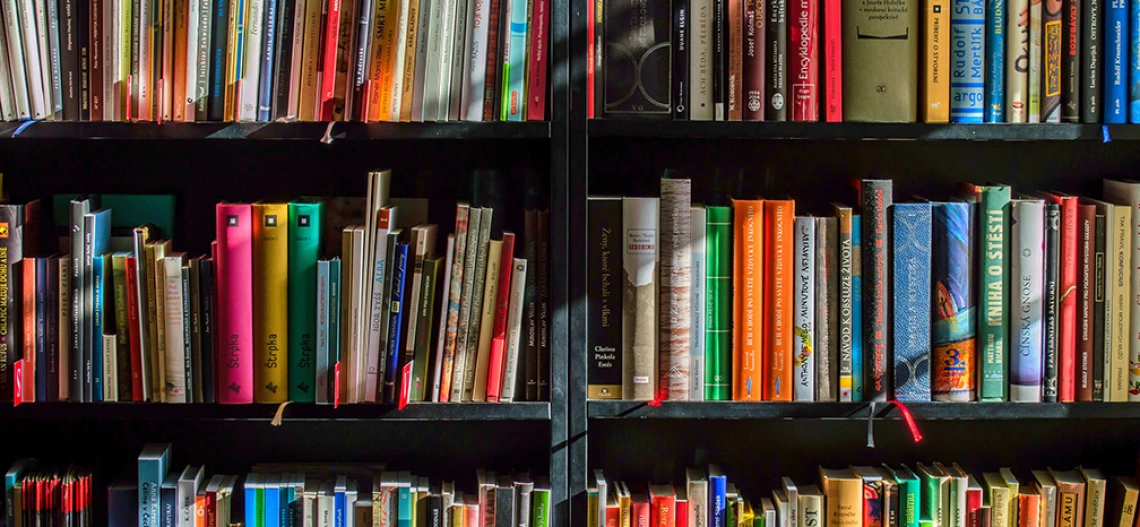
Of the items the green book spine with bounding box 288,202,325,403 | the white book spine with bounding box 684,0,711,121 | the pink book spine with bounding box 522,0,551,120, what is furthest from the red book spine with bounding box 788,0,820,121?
the green book spine with bounding box 288,202,325,403

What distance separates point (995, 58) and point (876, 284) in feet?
1.21

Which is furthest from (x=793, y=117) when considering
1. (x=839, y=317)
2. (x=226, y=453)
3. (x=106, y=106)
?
(x=226, y=453)

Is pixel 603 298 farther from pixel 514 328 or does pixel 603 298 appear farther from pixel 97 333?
pixel 97 333

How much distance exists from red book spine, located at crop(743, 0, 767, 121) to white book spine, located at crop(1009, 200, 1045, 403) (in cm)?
41

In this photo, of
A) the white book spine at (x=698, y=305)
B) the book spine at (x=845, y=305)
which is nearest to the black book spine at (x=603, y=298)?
the white book spine at (x=698, y=305)

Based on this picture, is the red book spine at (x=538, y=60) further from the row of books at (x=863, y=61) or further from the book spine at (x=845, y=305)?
the book spine at (x=845, y=305)

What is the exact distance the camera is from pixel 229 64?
1592mm

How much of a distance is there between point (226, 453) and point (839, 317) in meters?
1.08

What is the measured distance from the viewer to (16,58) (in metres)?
1.58

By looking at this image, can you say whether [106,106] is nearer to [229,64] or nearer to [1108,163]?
[229,64]

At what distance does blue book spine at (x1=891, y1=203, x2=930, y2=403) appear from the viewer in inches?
63.9

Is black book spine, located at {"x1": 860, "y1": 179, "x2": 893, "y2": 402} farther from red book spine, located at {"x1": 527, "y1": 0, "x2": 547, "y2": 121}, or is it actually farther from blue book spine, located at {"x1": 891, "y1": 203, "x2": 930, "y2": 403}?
red book spine, located at {"x1": 527, "y1": 0, "x2": 547, "y2": 121}

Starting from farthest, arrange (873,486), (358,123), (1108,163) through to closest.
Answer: (1108,163), (873,486), (358,123)

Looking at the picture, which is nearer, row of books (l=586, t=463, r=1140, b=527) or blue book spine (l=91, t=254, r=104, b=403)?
blue book spine (l=91, t=254, r=104, b=403)
